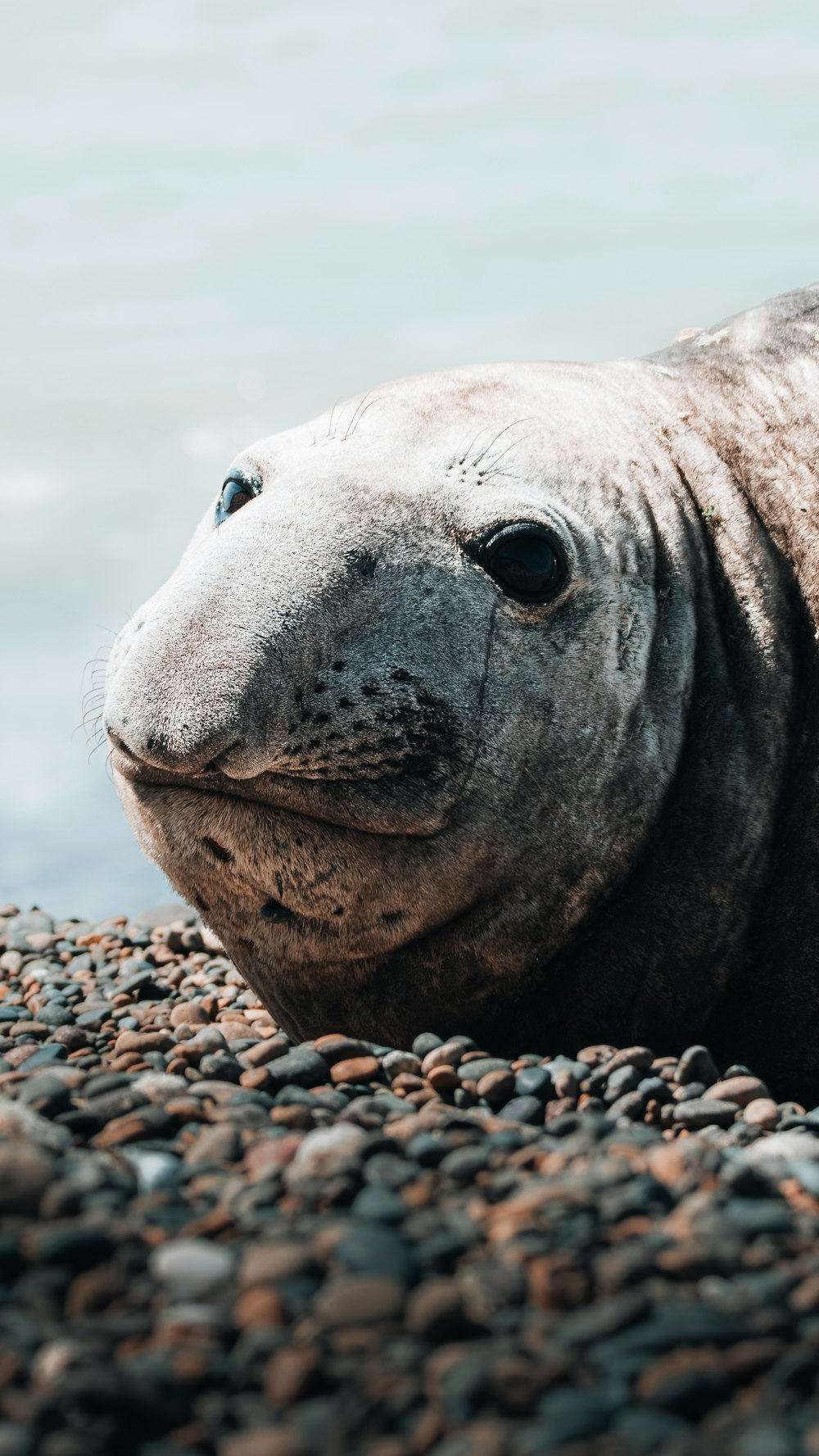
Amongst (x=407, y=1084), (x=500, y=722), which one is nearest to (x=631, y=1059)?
(x=407, y=1084)

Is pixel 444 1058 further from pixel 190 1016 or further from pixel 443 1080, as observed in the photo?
pixel 190 1016

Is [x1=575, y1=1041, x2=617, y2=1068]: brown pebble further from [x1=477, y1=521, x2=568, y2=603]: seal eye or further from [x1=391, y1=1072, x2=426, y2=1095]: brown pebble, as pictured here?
[x1=477, y1=521, x2=568, y2=603]: seal eye

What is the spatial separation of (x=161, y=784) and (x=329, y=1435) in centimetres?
287

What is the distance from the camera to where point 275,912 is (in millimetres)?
5172

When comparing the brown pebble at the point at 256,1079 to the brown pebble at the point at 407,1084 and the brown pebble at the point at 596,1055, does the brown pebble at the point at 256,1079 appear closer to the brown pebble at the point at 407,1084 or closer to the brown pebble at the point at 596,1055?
the brown pebble at the point at 407,1084

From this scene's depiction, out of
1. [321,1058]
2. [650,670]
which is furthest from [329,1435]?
[650,670]

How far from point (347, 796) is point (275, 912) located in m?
0.60

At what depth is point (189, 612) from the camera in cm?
477

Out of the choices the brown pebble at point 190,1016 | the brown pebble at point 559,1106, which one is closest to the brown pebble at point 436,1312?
the brown pebble at point 559,1106

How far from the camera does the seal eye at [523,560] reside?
5.18 metres

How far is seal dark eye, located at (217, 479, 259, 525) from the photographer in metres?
5.75

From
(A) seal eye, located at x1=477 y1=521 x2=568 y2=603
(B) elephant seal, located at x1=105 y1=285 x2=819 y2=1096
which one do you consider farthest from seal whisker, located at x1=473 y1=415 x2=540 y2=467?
(A) seal eye, located at x1=477 y1=521 x2=568 y2=603

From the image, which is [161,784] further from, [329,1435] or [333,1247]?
[329,1435]

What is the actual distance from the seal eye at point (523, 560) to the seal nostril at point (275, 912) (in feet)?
4.54
